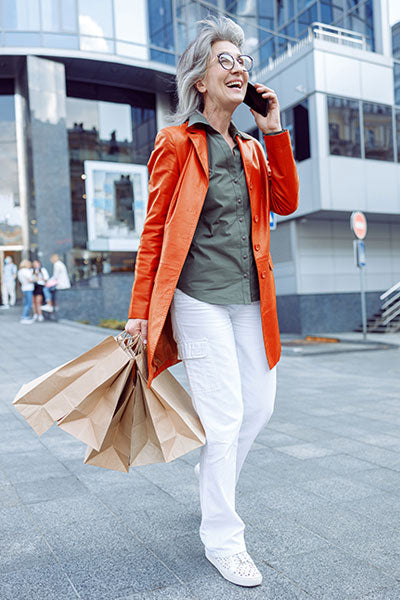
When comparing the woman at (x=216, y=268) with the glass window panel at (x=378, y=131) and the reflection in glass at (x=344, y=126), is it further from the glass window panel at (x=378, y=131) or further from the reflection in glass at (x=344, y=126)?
the glass window panel at (x=378, y=131)

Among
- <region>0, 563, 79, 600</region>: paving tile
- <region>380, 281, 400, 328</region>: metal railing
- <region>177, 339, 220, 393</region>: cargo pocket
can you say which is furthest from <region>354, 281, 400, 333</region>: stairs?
<region>0, 563, 79, 600</region>: paving tile

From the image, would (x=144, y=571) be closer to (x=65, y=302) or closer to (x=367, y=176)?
(x=65, y=302)

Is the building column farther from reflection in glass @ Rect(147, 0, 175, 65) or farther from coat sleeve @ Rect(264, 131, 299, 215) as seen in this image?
coat sleeve @ Rect(264, 131, 299, 215)

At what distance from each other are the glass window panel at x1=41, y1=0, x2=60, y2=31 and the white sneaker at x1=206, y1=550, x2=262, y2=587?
22.2 meters

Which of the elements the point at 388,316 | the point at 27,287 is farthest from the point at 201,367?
the point at 388,316

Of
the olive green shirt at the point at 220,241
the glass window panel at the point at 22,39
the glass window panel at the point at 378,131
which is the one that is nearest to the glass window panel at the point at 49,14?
the glass window panel at the point at 22,39

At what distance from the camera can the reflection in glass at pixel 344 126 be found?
17109 millimetres

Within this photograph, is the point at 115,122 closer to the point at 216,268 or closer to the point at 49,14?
the point at 49,14

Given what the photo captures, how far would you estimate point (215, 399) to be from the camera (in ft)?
7.95

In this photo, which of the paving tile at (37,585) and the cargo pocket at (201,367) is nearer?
the paving tile at (37,585)

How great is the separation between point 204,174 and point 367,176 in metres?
16.2

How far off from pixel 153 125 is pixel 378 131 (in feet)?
33.3

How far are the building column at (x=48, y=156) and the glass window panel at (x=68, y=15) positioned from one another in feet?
4.37

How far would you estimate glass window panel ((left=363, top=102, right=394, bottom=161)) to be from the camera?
17.9m
